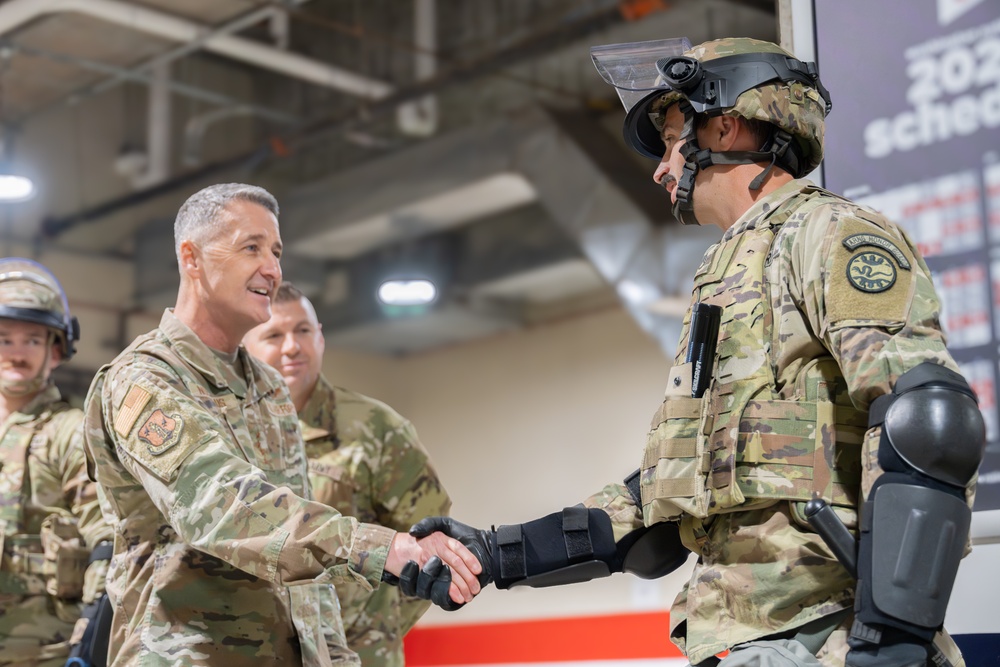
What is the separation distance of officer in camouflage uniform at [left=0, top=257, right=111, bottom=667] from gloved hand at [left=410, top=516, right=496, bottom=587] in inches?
58.8

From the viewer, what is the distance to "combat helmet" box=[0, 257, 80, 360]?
4.12 metres

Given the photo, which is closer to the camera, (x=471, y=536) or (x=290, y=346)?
(x=471, y=536)

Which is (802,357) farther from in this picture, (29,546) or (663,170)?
(29,546)

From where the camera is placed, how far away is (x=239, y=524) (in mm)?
2535

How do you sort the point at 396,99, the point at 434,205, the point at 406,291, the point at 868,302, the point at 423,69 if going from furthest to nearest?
the point at 423,69
the point at 434,205
the point at 396,99
the point at 406,291
the point at 868,302

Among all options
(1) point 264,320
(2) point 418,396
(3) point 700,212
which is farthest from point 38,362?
(2) point 418,396

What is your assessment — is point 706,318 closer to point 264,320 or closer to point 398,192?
point 264,320

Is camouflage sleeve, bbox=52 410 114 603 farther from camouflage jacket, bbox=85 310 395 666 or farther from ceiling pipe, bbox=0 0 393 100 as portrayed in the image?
ceiling pipe, bbox=0 0 393 100

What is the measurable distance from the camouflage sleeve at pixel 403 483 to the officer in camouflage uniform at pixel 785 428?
4.52ft

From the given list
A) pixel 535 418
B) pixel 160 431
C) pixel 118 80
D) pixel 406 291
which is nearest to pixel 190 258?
pixel 160 431

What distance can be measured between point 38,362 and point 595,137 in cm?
626

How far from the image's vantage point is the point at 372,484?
404cm

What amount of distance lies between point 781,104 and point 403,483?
2.08 meters

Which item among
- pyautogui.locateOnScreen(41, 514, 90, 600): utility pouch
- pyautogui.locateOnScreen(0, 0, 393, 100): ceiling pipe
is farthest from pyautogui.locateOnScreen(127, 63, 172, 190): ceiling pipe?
pyautogui.locateOnScreen(41, 514, 90, 600): utility pouch
